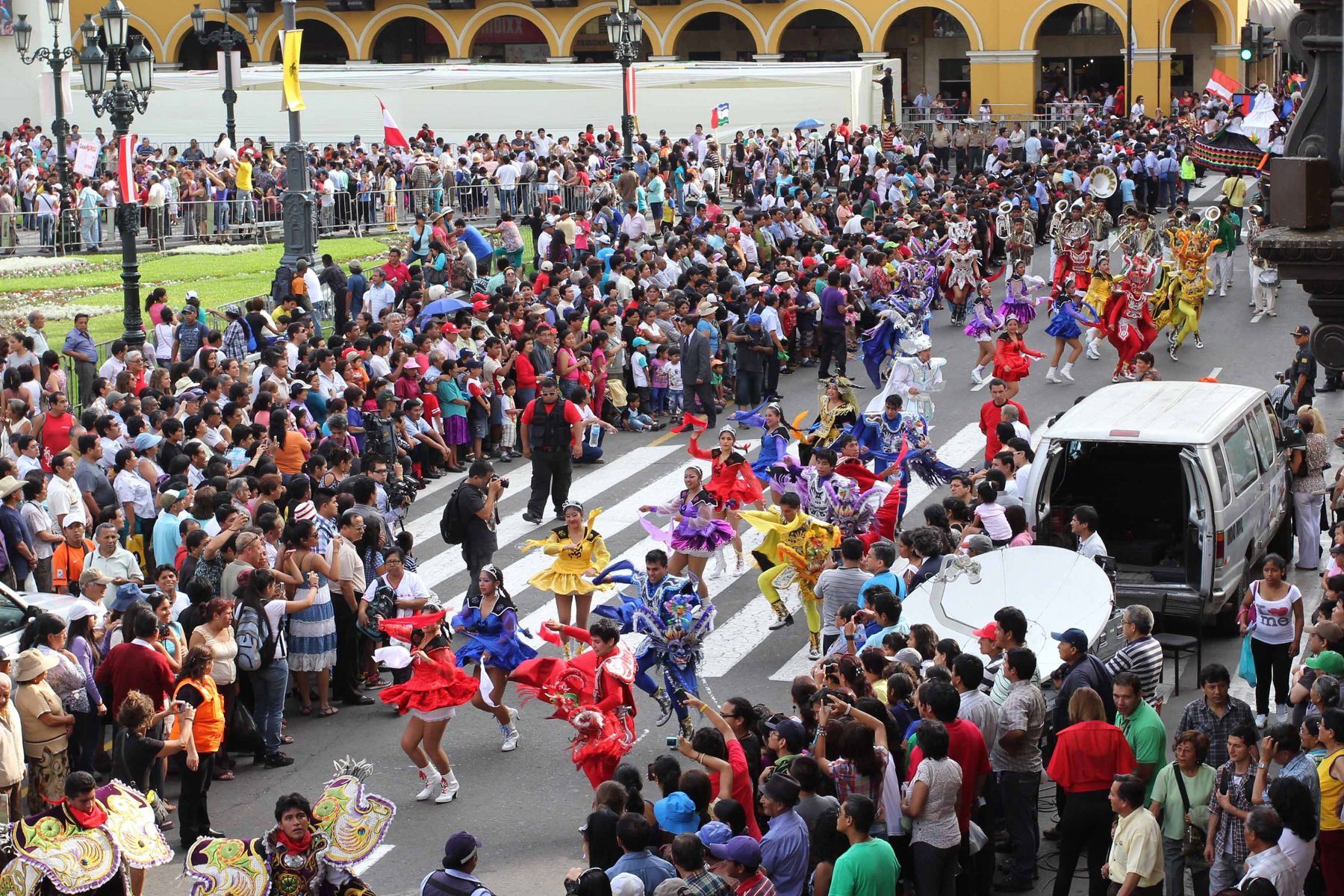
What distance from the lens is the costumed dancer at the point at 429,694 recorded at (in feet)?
38.8

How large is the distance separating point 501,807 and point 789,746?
2.87 m

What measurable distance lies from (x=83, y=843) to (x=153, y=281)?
2278 centimetres

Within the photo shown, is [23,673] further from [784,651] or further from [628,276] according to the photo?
[628,276]

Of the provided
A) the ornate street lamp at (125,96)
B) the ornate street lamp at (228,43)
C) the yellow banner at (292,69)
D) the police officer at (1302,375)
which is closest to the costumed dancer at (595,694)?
the police officer at (1302,375)

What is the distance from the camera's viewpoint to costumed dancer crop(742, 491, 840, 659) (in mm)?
14406

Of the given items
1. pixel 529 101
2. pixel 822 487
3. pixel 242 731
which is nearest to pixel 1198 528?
pixel 822 487

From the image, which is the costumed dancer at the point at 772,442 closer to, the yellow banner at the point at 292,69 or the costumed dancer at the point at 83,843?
the costumed dancer at the point at 83,843

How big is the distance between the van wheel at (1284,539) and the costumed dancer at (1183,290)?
8.30 meters

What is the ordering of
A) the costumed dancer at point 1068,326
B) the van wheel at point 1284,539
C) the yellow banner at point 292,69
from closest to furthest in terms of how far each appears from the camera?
the van wheel at point 1284,539
the costumed dancer at point 1068,326
the yellow banner at point 292,69

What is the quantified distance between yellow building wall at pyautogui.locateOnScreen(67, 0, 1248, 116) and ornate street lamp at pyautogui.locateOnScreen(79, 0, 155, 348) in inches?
1395

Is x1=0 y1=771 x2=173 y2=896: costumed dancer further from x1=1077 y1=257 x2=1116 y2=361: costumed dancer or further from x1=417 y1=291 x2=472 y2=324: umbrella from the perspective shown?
x1=1077 y1=257 x2=1116 y2=361: costumed dancer

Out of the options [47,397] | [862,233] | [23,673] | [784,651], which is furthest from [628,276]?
[23,673]

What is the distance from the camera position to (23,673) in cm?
1088

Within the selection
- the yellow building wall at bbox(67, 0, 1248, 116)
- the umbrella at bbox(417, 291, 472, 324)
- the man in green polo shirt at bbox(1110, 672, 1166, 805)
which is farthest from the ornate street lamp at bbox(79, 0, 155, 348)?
the yellow building wall at bbox(67, 0, 1248, 116)
